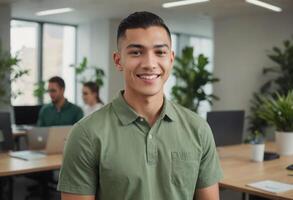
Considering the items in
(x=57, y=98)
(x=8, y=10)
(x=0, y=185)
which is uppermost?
(x=8, y=10)

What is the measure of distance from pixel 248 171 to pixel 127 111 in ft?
5.65

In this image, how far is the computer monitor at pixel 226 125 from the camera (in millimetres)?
3397

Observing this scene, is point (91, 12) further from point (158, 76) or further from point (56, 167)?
point (158, 76)

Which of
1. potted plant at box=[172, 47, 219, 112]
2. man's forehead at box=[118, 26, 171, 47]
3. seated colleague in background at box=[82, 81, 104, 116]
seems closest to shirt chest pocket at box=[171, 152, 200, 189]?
man's forehead at box=[118, 26, 171, 47]


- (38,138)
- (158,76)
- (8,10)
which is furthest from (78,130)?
(8,10)

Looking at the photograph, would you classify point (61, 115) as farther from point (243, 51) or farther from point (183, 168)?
point (243, 51)

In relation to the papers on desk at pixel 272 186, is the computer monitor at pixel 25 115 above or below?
below

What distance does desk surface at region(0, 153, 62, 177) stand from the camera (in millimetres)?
3031

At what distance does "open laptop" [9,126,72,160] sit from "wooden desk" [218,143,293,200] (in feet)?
4.59

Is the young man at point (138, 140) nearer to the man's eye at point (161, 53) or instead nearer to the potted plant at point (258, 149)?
the man's eye at point (161, 53)

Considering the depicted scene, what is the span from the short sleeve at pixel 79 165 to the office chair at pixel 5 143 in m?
2.47

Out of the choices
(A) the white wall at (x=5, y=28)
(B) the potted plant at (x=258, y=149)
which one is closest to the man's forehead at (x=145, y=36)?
(B) the potted plant at (x=258, y=149)

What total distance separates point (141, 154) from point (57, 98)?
333 cm

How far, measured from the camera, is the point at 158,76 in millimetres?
1334
